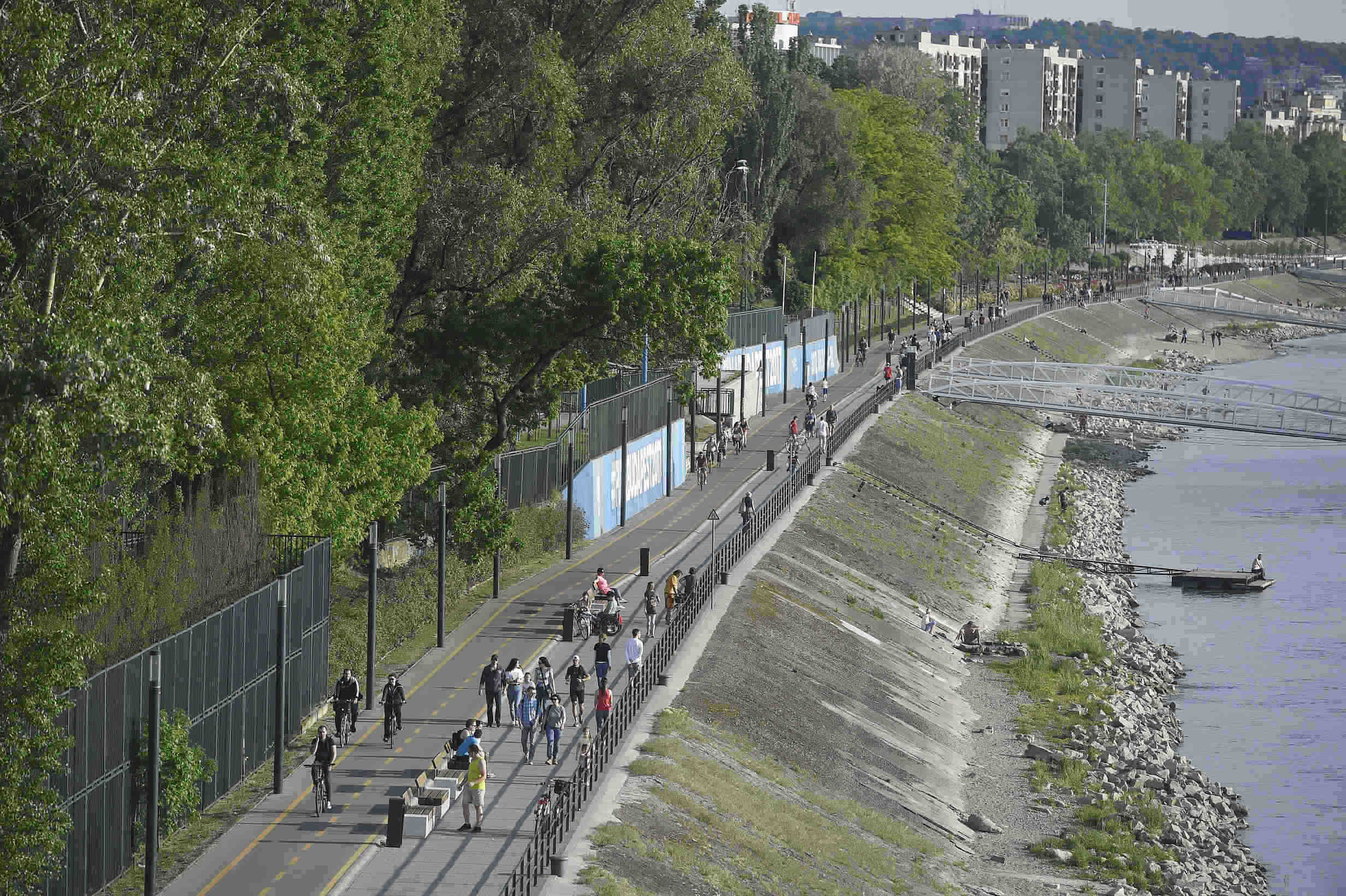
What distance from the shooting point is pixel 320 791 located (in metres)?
26.6

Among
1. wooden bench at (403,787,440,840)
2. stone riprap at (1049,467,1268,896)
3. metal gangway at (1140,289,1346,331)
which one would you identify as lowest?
stone riprap at (1049,467,1268,896)

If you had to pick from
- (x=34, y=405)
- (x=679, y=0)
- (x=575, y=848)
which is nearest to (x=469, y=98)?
(x=679, y=0)


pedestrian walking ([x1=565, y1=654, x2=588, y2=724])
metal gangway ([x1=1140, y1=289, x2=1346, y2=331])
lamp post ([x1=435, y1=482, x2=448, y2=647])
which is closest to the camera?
pedestrian walking ([x1=565, y1=654, x2=588, y2=724])

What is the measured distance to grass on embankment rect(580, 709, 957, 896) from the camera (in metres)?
25.9

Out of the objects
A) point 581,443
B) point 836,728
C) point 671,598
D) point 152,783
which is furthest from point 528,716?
point 581,443

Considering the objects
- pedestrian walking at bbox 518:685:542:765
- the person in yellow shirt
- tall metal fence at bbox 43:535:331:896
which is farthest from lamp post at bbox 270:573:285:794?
pedestrian walking at bbox 518:685:542:765

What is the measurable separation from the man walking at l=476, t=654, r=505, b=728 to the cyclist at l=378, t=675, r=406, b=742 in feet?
5.39

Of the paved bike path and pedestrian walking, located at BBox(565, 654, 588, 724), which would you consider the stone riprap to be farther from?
pedestrian walking, located at BBox(565, 654, 588, 724)

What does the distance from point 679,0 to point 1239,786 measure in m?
28.0

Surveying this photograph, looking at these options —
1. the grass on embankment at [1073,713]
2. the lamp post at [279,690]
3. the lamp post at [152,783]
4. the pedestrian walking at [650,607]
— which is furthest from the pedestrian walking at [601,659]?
the lamp post at [152,783]

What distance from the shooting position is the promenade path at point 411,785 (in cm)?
2370

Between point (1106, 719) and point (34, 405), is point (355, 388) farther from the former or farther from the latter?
point (1106, 719)

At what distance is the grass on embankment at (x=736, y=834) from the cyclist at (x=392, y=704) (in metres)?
4.33

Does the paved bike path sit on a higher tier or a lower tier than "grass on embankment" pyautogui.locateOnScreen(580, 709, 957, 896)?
higher
